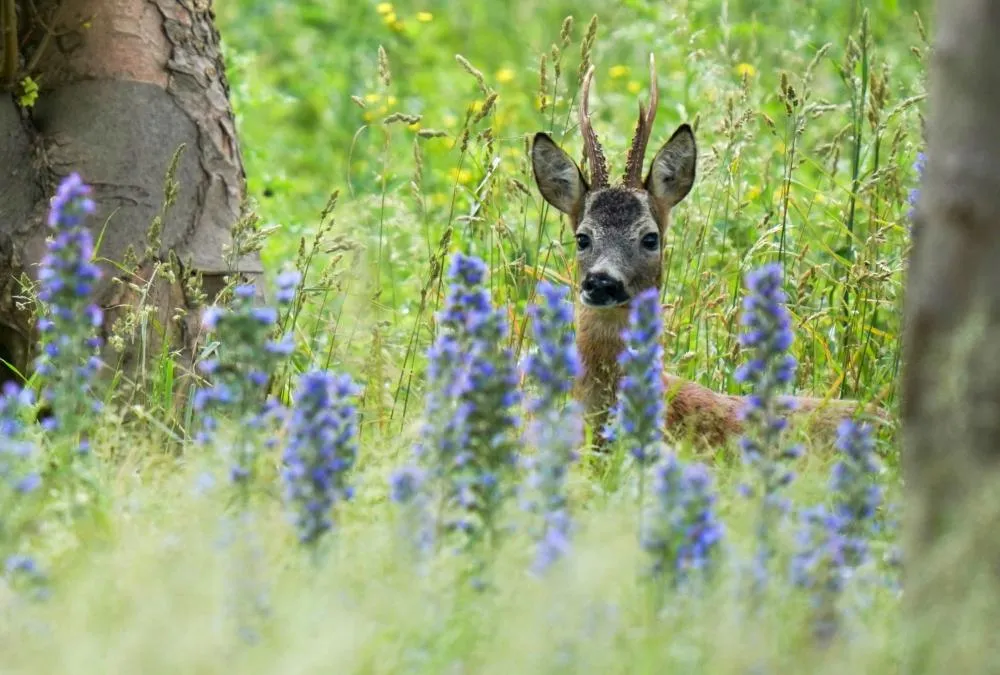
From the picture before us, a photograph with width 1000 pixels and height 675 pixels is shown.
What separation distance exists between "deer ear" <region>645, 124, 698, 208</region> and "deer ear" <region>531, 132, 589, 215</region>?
0.25 meters

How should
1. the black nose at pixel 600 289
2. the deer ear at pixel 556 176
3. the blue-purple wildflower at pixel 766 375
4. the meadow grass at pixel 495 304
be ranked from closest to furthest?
1. the meadow grass at pixel 495 304
2. the blue-purple wildflower at pixel 766 375
3. the black nose at pixel 600 289
4. the deer ear at pixel 556 176

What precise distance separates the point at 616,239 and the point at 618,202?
6.5 inches

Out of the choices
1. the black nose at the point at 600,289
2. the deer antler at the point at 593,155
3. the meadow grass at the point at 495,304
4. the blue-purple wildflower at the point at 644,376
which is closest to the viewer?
the meadow grass at the point at 495,304

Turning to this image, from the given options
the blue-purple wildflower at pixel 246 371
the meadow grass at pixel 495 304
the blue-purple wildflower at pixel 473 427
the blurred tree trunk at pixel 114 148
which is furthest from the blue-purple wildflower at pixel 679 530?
the blurred tree trunk at pixel 114 148

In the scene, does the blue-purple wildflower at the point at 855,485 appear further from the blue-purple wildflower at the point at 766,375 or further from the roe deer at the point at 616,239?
the roe deer at the point at 616,239

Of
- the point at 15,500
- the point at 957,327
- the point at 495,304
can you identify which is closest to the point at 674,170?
the point at 495,304

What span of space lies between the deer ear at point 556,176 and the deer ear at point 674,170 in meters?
0.25

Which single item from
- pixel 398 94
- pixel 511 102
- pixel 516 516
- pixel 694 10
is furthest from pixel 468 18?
pixel 516 516

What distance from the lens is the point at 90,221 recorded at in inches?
217

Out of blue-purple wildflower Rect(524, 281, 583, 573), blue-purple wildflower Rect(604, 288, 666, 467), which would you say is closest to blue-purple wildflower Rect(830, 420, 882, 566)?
blue-purple wildflower Rect(604, 288, 666, 467)

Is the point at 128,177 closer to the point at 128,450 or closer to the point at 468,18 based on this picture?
the point at 128,450

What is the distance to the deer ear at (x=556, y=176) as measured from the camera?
583cm

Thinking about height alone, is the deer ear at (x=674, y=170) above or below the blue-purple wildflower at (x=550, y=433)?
above

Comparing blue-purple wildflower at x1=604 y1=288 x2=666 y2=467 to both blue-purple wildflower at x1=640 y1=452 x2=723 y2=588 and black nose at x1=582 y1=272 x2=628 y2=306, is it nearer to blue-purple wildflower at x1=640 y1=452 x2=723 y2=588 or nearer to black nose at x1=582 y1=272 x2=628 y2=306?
blue-purple wildflower at x1=640 y1=452 x2=723 y2=588
